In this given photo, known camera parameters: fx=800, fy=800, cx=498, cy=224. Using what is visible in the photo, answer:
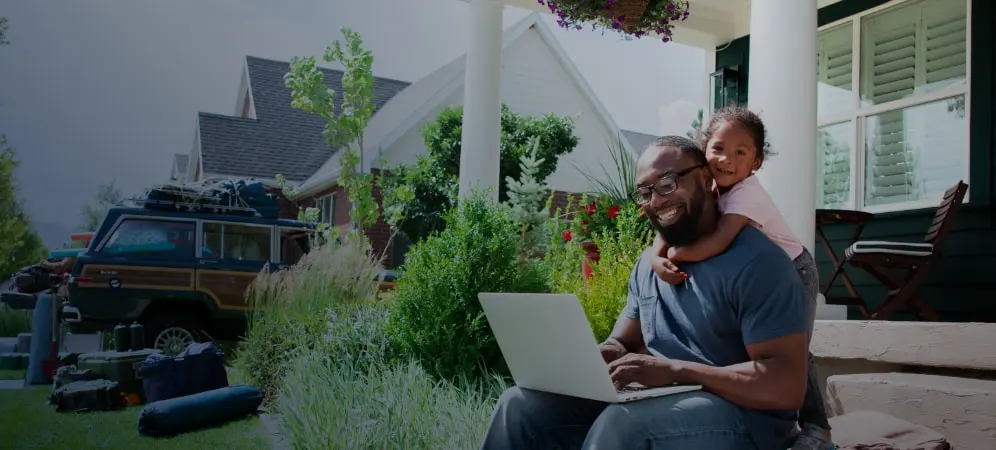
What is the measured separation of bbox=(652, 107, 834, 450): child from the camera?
163 centimetres

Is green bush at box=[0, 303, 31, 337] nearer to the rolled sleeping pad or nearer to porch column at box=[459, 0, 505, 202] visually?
the rolled sleeping pad

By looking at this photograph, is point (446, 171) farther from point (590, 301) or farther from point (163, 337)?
point (590, 301)

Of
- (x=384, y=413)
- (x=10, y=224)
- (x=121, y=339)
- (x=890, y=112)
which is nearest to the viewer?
(x=384, y=413)

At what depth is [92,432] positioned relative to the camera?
4.03m

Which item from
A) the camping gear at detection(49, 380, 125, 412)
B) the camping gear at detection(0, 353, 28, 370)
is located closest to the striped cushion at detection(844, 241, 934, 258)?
the camping gear at detection(49, 380, 125, 412)

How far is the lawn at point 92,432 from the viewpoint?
3.82 m

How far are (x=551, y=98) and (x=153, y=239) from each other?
9226mm

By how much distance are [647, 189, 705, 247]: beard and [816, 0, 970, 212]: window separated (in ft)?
12.2

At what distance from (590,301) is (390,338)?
103 centimetres

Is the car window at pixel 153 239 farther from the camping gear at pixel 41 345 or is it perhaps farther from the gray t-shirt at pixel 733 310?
the gray t-shirt at pixel 733 310

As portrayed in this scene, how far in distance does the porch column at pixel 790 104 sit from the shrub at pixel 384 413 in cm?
151

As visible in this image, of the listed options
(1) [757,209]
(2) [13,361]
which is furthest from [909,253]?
(2) [13,361]

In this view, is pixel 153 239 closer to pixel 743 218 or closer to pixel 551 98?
pixel 743 218

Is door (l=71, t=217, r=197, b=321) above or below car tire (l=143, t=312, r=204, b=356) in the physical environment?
above
